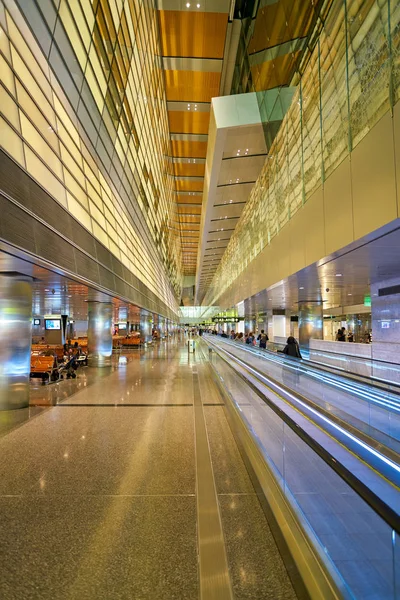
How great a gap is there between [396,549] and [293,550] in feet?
5.31

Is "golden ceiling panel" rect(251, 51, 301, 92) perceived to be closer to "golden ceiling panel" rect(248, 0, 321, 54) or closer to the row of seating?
"golden ceiling panel" rect(248, 0, 321, 54)

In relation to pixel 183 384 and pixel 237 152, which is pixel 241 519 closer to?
pixel 183 384

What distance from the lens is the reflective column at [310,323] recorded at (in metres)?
24.3

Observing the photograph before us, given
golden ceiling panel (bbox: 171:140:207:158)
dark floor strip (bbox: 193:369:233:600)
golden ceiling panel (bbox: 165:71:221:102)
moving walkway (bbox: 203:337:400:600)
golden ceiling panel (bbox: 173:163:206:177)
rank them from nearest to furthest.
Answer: moving walkway (bbox: 203:337:400:600) → dark floor strip (bbox: 193:369:233:600) → golden ceiling panel (bbox: 165:71:221:102) → golden ceiling panel (bbox: 171:140:207:158) → golden ceiling panel (bbox: 173:163:206:177)

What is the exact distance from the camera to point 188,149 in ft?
136

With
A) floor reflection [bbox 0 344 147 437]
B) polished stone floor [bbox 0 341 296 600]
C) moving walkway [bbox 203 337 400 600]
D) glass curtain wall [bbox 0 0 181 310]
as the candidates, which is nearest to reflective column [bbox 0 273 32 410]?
floor reflection [bbox 0 344 147 437]

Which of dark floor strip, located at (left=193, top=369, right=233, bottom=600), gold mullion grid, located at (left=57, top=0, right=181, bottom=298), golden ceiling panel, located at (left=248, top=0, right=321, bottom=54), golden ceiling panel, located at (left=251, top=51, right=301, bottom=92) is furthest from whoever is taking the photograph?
gold mullion grid, located at (left=57, top=0, right=181, bottom=298)

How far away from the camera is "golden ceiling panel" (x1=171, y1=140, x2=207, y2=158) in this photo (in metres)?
39.6

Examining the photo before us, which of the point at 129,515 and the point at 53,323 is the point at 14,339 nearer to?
the point at 129,515

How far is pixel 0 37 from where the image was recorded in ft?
25.5

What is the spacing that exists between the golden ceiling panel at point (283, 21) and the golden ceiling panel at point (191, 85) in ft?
42.8

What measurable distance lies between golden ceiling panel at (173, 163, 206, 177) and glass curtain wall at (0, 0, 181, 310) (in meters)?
17.8

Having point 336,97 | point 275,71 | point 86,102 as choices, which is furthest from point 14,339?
point 275,71

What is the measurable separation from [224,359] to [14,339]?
6.54 m
